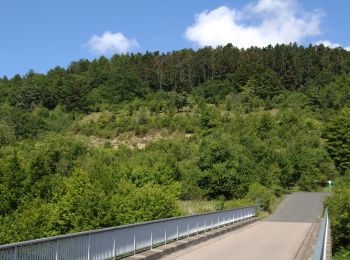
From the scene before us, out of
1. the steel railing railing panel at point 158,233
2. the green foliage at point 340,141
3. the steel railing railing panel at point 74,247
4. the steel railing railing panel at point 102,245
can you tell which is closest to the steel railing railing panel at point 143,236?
the steel railing railing panel at point 158,233

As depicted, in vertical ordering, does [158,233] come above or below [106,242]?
below

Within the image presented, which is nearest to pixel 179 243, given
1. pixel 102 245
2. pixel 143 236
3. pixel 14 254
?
pixel 143 236

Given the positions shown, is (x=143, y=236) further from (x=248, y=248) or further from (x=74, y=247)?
(x=248, y=248)

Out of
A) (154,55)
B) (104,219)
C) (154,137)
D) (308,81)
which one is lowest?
(104,219)

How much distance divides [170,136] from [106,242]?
89.5 metres

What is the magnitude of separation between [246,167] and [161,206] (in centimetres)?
2943

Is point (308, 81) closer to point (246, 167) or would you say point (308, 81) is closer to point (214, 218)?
point (246, 167)

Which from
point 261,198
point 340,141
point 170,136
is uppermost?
point 170,136

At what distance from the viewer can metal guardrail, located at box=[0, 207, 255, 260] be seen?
8844 mm

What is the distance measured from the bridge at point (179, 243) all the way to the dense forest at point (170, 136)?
495 centimetres

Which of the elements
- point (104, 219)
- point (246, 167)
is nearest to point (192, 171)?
point (246, 167)

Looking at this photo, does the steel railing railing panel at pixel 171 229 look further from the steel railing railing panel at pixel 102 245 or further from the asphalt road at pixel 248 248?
the steel railing railing panel at pixel 102 245

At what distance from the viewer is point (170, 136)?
10150cm

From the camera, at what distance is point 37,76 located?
162 m
